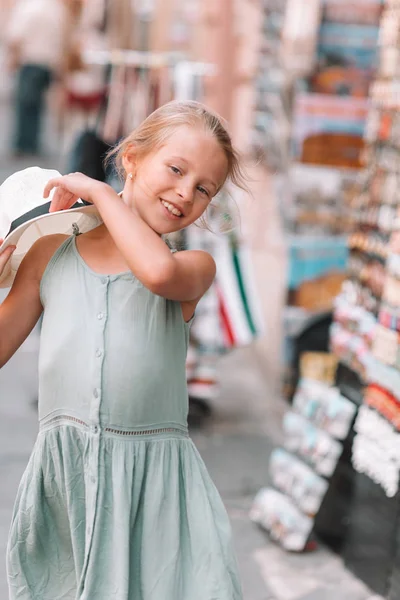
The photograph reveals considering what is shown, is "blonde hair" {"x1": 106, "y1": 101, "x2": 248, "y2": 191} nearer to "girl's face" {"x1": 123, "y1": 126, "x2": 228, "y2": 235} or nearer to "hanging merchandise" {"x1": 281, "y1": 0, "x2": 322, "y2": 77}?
"girl's face" {"x1": 123, "y1": 126, "x2": 228, "y2": 235}

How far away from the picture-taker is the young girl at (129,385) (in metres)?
2.27

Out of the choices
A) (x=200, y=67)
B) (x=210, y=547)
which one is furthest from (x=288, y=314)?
(x=210, y=547)

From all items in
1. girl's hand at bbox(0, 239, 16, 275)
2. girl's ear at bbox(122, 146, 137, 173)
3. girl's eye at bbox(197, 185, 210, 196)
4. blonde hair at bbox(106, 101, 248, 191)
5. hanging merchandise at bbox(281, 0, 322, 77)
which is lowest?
girl's hand at bbox(0, 239, 16, 275)

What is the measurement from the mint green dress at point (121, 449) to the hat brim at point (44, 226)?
45 millimetres

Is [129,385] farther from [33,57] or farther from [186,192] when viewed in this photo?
[33,57]

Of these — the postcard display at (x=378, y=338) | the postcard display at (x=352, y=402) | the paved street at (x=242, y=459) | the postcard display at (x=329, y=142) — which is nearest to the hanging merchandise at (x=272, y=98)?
the postcard display at (x=329, y=142)

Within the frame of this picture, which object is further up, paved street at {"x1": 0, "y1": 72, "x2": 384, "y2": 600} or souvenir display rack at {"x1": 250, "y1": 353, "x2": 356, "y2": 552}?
souvenir display rack at {"x1": 250, "y1": 353, "x2": 356, "y2": 552}

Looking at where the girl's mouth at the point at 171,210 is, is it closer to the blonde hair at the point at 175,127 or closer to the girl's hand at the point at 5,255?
the blonde hair at the point at 175,127

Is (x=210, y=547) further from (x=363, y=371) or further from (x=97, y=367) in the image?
(x=363, y=371)

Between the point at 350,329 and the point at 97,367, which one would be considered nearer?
the point at 97,367

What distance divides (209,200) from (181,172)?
0.10 meters

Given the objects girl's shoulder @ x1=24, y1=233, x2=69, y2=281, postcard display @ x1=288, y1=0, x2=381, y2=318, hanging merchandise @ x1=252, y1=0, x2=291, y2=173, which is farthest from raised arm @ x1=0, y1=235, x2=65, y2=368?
hanging merchandise @ x1=252, y1=0, x2=291, y2=173

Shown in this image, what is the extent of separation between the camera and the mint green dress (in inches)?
90.7

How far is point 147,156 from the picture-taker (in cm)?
230
